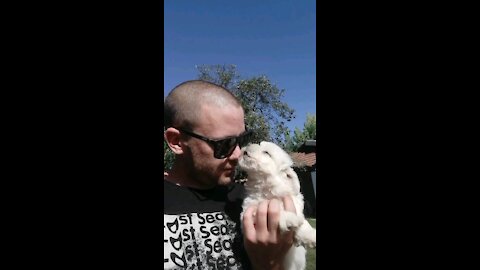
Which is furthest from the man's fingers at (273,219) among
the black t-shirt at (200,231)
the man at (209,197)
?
the black t-shirt at (200,231)

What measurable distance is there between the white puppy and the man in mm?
90

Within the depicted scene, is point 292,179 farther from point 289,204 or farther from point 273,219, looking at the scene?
point 273,219

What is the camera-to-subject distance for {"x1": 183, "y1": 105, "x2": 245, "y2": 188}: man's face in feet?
4.88

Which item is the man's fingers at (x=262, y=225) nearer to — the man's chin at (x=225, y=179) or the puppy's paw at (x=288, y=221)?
the puppy's paw at (x=288, y=221)

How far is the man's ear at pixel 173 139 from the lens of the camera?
154 centimetres

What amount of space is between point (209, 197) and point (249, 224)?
8.8 inches

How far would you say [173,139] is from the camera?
1.55 m

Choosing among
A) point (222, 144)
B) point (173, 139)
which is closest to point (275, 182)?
point (222, 144)

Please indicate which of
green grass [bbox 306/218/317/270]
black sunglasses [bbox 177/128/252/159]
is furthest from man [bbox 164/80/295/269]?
green grass [bbox 306/218/317/270]

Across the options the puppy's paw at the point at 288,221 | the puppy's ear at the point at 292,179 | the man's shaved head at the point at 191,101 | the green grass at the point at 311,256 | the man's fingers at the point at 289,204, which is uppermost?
the man's shaved head at the point at 191,101

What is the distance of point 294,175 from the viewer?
6.15ft
